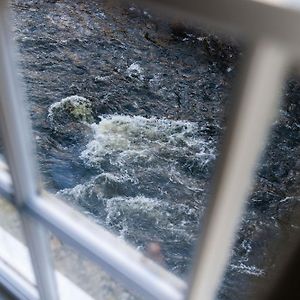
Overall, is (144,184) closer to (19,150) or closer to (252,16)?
(19,150)

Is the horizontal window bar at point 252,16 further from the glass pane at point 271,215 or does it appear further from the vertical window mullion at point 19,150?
the vertical window mullion at point 19,150

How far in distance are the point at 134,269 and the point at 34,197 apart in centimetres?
25

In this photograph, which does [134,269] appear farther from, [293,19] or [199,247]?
[293,19]

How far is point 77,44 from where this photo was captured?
83 cm

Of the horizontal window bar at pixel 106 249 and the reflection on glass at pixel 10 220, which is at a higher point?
the horizontal window bar at pixel 106 249

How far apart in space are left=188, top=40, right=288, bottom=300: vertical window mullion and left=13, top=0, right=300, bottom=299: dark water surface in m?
0.04

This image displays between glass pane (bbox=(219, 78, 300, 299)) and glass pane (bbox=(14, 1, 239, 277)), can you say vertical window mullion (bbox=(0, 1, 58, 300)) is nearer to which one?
glass pane (bbox=(14, 1, 239, 277))

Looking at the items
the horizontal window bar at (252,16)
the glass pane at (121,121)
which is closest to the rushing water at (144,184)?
the glass pane at (121,121)

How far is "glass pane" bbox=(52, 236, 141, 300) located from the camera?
90 cm

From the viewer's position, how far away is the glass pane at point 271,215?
503 millimetres

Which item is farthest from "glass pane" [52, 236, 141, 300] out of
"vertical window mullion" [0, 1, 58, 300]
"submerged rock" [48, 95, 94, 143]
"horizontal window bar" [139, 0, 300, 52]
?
"horizontal window bar" [139, 0, 300, 52]

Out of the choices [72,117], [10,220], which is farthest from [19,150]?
[10,220]

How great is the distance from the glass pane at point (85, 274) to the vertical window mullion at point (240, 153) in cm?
31

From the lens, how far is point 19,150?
78cm
